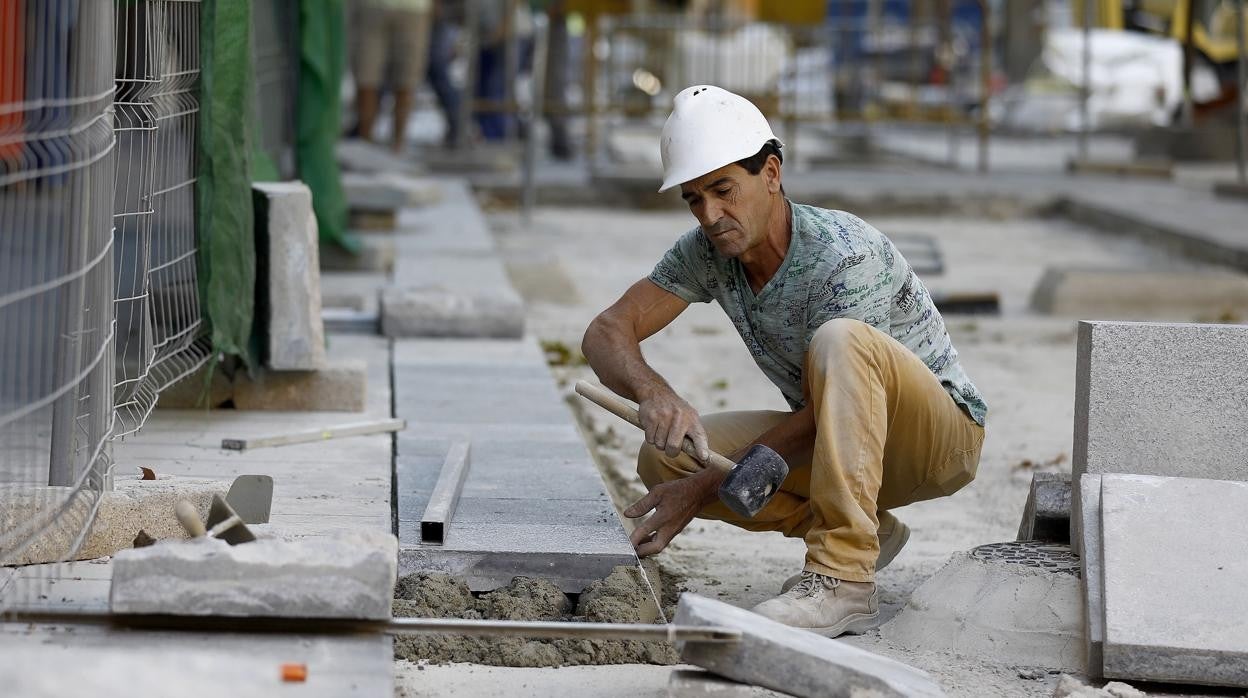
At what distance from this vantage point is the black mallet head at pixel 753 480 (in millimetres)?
3580

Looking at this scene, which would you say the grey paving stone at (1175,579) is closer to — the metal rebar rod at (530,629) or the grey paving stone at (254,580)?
the metal rebar rod at (530,629)

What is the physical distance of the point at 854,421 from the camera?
3543 millimetres

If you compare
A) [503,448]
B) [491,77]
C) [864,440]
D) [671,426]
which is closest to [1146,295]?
[503,448]

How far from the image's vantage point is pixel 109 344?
3666mm

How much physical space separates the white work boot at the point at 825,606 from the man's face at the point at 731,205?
2.50 ft

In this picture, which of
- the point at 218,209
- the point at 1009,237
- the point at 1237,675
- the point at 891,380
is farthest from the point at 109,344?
the point at 1009,237

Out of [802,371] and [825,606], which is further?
[802,371]

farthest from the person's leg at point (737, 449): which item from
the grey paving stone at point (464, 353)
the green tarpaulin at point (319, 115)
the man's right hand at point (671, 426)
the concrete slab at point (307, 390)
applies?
the green tarpaulin at point (319, 115)

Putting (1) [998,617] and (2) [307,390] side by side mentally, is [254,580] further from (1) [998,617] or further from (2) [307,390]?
(2) [307,390]

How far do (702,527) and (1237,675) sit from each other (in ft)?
6.28

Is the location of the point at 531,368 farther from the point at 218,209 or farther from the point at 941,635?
the point at 941,635

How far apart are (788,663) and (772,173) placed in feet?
4.10

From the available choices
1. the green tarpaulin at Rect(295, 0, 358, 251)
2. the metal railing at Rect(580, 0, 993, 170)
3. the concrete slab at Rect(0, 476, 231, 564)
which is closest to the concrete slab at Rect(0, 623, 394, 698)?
the concrete slab at Rect(0, 476, 231, 564)

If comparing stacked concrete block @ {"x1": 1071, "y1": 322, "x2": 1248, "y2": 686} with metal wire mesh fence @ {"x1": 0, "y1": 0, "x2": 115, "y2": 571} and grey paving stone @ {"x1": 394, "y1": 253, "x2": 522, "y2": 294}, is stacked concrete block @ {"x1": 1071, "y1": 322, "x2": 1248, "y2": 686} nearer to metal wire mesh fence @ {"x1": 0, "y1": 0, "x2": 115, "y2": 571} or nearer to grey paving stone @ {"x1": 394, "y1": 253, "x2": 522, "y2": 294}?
metal wire mesh fence @ {"x1": 0, "y1": 0, "x2": 115, "y2": 571}
